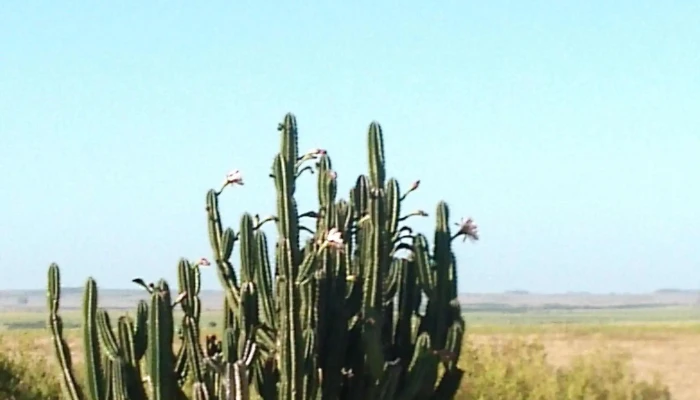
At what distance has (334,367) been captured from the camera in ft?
30.2

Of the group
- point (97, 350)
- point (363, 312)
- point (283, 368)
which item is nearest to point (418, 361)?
point (363, 312)

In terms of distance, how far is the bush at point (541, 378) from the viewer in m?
18.2

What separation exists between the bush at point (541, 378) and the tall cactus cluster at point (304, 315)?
829 centimetres

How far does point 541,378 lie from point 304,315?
10705 millimetres

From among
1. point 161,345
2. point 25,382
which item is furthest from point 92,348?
point 25,382

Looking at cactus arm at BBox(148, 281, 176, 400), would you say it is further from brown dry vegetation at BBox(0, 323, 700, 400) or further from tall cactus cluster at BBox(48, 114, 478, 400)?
brown dry vegetation at BBox(0, 323, 700, 400)

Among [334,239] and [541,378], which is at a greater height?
[334,239]

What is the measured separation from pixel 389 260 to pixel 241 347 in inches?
53.8

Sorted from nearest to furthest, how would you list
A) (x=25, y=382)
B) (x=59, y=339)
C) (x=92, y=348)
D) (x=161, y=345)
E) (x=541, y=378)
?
(x=161, y=345), (x=92, y=348), (x=59, y=339), (x=25, y=382), (x=541, y=378)

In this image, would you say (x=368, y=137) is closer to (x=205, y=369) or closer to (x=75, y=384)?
(x=205, y=369)

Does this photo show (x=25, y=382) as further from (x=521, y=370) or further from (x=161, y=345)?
(x=161, y=345)

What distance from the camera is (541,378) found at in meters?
19.0

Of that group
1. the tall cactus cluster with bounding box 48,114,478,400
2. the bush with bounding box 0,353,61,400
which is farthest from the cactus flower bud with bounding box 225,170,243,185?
the bush with bounding box 0,353,61,400

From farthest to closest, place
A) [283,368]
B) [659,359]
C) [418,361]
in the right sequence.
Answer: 1. [659,359]
2. [418,361]
3. [283,368]
